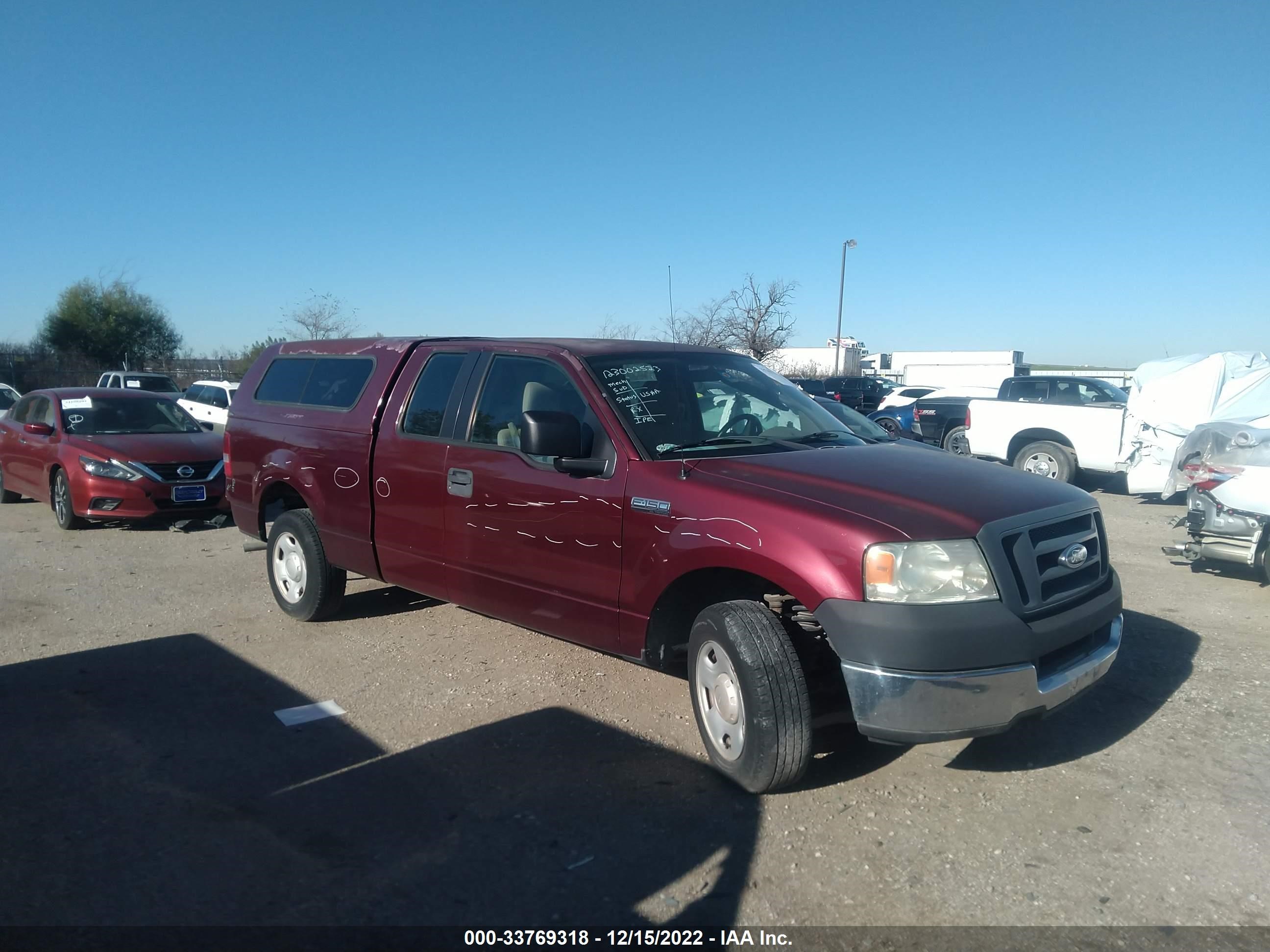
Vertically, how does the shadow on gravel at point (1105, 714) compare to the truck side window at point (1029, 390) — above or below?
below

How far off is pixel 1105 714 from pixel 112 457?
31.2 feet

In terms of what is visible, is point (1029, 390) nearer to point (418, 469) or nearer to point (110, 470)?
point (418, 469)

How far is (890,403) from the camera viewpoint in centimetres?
2616

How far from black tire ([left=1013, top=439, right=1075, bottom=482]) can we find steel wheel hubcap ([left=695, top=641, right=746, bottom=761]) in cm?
1074

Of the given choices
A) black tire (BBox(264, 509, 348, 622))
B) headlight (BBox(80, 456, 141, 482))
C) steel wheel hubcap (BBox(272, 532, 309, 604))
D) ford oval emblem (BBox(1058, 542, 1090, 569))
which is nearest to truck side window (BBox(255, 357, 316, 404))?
black tire (BBox(264, 509, 348, 622))

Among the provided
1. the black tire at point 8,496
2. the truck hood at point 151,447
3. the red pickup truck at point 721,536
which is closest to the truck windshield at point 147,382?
the black tire at point 8,496

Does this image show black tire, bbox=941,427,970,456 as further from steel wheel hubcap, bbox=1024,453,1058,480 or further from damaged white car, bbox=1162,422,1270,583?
damaged white car, bbox=1162,422,1270,583

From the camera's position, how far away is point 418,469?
5371 millimetres

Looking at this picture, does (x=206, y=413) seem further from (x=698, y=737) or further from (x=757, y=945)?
(x=757, y=945)

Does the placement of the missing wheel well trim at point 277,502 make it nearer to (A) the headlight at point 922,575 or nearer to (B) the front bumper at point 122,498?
(B) the front bumper at point 122,498

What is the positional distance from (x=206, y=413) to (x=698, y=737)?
71.3 ft

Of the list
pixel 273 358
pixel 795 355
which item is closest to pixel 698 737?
pixel 273 358

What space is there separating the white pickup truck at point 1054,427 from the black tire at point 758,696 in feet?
33.1

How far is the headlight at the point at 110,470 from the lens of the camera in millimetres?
9625
